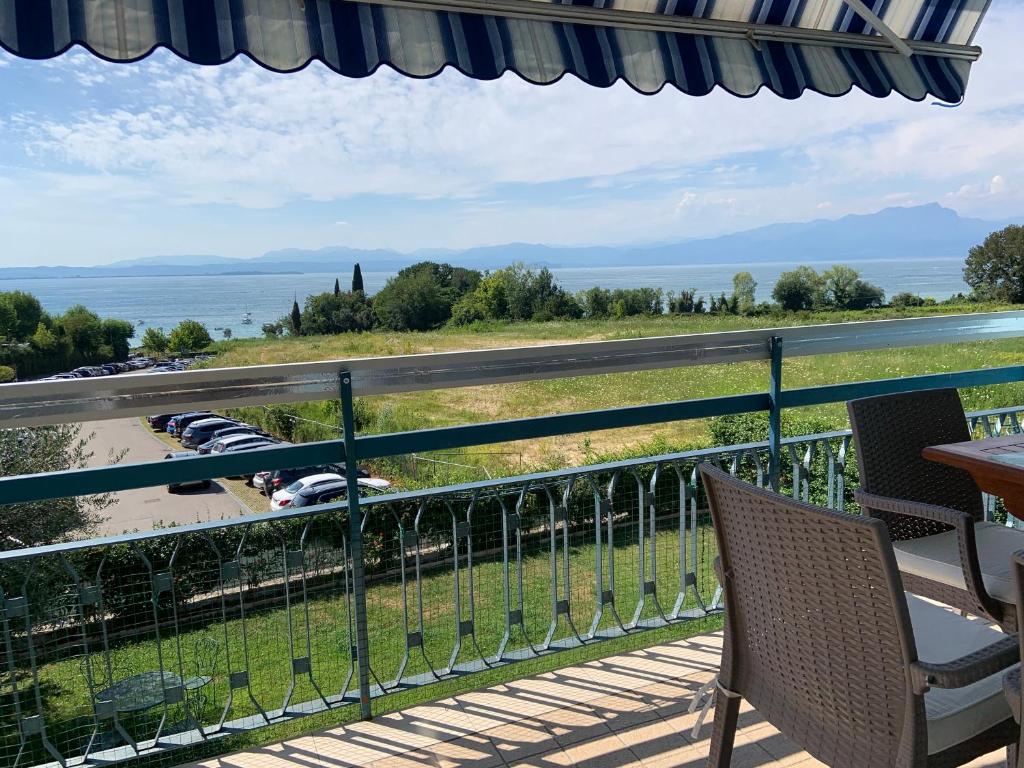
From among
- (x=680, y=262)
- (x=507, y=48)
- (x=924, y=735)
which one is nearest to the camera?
(x=924, y=735)

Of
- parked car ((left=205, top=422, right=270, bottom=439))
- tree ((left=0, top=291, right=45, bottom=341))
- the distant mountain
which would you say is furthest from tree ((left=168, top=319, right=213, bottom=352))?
parked car ((left=205, top=422, right=270, bottom=439))

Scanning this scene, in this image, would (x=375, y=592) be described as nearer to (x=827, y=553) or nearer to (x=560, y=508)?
(x=560, y=508)

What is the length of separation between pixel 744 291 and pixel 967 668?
34050 mm

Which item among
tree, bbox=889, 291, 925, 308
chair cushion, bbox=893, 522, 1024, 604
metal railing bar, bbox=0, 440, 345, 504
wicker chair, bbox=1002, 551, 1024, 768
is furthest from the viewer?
tree, bbox=889, 291, 925, 308

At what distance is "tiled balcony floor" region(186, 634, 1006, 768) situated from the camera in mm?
2047

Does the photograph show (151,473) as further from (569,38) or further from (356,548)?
(569,38)

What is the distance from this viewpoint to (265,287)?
40.6 meters

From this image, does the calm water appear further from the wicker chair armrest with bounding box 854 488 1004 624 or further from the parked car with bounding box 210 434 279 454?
the wicker chair armrest with bounding box 854 488 1004 624

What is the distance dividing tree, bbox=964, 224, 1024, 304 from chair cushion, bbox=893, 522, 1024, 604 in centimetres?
2616

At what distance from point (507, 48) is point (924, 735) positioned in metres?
2.21

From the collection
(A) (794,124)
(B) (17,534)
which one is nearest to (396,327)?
(B) (17,534)

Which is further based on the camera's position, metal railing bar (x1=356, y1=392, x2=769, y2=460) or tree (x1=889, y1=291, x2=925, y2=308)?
tree (x1=889, y1=291, x2=925, y2=308)

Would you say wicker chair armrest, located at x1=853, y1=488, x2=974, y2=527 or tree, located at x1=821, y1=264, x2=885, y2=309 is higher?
tree, located at x1=821, y1=264, x2=885, y2=309

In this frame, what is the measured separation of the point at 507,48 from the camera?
96.9 inches
